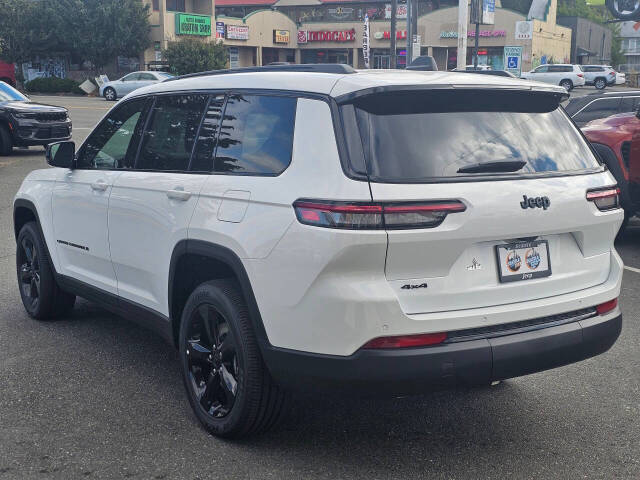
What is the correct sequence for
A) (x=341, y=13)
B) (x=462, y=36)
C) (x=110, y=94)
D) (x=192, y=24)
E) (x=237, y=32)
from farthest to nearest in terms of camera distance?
(x=341, y=13) < (x=237, y=32) < (x=192, y=24) < (x=110, y=94) < (x=462, y=36)

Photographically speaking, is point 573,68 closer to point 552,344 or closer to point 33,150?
point 33,150

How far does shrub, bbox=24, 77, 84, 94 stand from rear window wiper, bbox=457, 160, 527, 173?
50.2 m

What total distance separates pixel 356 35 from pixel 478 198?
2727 inches

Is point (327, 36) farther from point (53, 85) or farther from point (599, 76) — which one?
point (53, 85)

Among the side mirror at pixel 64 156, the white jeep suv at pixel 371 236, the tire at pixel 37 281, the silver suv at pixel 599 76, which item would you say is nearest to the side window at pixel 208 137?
the white jeep suv at pixel 371 236

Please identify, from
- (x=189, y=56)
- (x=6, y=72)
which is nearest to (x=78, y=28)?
(x=189, y=56)

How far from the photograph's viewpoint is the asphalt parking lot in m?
3.81

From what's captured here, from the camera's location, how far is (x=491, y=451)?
3.99m

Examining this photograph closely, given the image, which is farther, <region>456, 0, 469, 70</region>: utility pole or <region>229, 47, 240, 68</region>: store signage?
<region>229, 47, 240, 68</region>: store signage

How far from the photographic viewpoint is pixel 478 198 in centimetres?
353

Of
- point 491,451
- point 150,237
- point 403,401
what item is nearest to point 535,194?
point 491,451

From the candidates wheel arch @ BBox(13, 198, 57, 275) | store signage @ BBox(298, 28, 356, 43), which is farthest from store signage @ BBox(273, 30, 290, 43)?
wheel arch @ BBox(13, 198, 57, 275)

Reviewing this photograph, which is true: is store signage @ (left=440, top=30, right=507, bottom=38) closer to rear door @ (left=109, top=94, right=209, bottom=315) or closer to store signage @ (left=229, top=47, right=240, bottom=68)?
store signage @ (left=229, top=47, right=240, bottom=68)

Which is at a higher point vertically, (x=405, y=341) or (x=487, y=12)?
(x=487, y=12)
